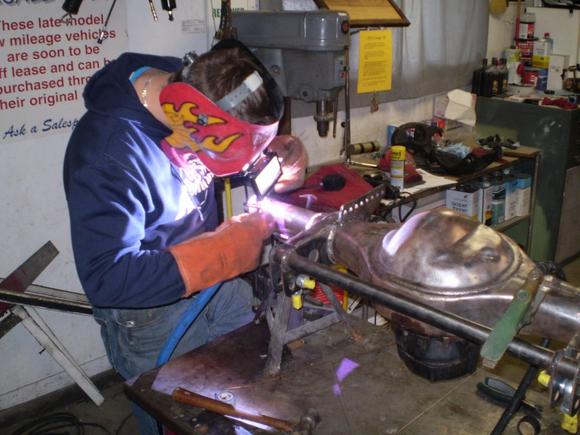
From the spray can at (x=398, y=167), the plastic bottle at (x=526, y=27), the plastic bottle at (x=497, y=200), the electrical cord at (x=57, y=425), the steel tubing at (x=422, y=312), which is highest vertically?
the plastic bottle at (x=526, y=27)

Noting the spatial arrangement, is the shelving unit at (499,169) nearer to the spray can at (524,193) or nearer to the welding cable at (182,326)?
the spray can at (524,193)

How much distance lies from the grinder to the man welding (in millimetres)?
480

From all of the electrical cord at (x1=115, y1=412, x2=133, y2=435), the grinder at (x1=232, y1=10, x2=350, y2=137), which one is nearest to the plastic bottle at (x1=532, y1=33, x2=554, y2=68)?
the grinder at (x1=232, y1=10, x2=350, y2=137)

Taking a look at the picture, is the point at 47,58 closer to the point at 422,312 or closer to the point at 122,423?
the point at 122,423

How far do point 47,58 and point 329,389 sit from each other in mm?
1465

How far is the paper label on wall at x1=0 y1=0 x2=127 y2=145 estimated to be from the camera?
6.19 ft

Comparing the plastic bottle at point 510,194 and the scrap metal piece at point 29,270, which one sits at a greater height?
the scrap metal piece at point 29,270

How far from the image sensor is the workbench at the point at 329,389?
1090 mm

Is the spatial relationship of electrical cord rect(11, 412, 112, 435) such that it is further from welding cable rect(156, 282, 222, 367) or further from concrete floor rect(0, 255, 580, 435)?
concrete floor rect(0, 255, 580, 435)

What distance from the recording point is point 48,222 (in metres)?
2.15

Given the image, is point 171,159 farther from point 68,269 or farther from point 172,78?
point 68,269

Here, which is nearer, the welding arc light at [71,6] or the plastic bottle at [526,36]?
the welding arc light at [71,6]

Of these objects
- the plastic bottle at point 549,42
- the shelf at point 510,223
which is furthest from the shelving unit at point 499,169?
the plastic bottle at point 549,42

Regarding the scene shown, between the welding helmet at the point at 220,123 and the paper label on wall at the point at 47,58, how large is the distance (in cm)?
82
